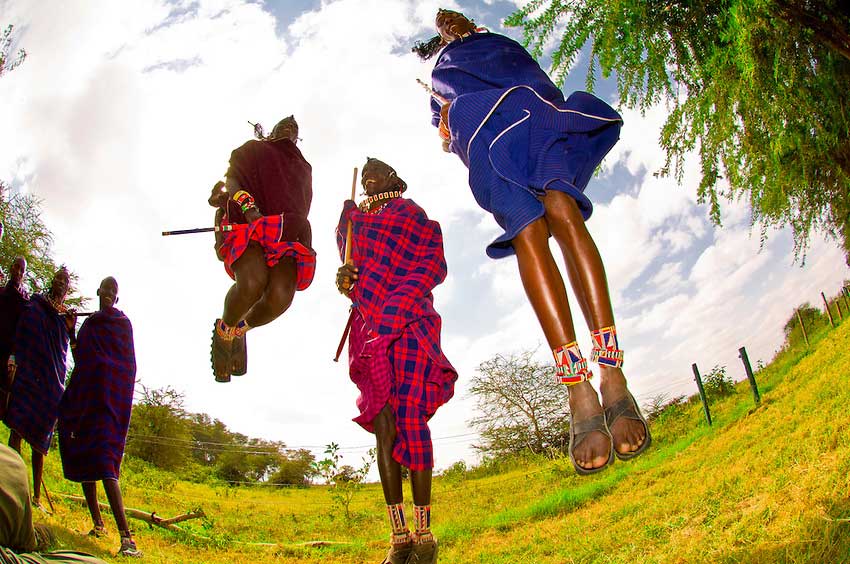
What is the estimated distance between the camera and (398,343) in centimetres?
365

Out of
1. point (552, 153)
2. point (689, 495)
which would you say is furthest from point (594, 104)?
point (689, 495)

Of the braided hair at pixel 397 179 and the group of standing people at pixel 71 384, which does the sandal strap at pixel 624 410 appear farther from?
the group of standing people at pixel 71 384

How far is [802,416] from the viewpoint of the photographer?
18.8 feet

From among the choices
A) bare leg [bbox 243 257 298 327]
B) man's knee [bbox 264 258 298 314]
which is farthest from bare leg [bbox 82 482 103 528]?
man's knee [bbox 264 258 298 314]

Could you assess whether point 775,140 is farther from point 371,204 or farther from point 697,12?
point 371,204

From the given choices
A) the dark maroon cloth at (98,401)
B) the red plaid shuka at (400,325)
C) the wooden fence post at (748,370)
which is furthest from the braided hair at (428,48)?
the wooden fence post at (748,370)

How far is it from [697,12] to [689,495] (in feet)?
13.7

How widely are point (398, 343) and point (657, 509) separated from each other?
3.38 m

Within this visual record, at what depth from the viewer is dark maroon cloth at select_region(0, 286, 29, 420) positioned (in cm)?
626

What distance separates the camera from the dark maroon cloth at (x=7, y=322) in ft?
20.5

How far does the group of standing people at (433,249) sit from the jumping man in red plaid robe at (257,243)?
0.01 meters

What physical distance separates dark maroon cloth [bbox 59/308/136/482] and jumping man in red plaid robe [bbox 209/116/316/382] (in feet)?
7.57

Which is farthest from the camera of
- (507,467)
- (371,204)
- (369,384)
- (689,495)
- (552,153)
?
(507,467)

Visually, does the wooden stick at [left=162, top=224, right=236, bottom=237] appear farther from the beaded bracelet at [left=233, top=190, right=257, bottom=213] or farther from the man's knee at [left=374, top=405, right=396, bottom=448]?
the man's knee at [left=374, top=405, right=396, bottom=448]
